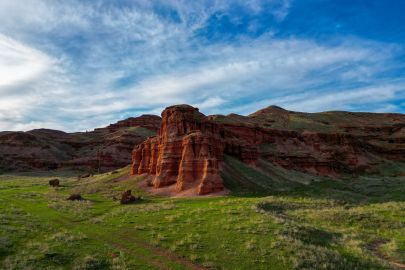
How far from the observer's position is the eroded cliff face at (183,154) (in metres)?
29.1

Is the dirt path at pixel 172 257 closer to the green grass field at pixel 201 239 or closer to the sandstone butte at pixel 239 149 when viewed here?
the green grass field at pixel 201 239

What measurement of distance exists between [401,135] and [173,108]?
344 ft

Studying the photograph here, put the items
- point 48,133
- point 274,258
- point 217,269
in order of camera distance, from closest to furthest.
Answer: point 217,269 → point 274,258 → point 48,133

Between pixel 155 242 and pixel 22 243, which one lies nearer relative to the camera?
pixel 22 243

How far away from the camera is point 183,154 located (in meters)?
31.0

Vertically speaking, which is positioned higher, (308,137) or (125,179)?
(308,137)

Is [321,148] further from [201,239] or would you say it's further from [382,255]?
[201,239]

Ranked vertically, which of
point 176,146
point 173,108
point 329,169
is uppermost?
point 173,108

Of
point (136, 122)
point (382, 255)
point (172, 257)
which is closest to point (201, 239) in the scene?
point (172, 257)

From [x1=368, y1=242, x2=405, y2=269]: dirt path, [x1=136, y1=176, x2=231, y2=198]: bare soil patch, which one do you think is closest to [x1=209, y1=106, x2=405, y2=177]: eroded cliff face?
[x1=136, y1=176, x2=231, y2=198]: bare soil patch

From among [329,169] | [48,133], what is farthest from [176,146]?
[48,133]

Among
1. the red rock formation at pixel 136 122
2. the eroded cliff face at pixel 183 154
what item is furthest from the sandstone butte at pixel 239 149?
the red rock formation at pixel 136 122

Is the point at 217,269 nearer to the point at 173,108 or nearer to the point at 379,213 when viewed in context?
the point at 379,213

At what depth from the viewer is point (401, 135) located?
9031 centimetres
